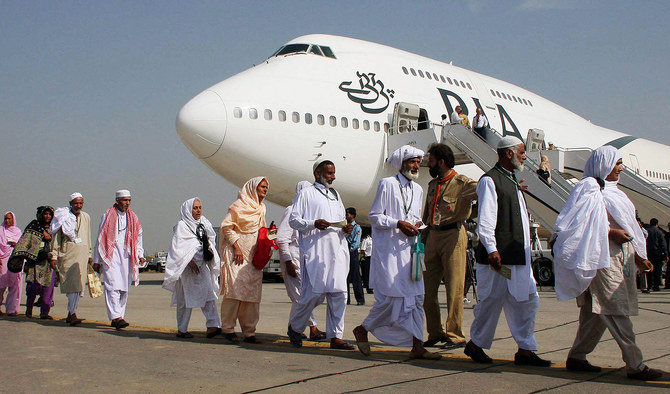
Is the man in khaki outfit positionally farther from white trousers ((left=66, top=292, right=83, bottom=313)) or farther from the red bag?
white trousers ((left=66, top=292, right=83, bottom=313))

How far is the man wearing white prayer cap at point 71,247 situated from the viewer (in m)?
9.48

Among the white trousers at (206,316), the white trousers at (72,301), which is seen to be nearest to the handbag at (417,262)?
the white trousers at (206,316)

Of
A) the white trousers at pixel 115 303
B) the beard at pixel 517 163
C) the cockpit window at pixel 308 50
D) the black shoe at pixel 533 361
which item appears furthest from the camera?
the cockpit window at pixel 308 50

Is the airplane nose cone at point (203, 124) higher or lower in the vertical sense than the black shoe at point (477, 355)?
higher

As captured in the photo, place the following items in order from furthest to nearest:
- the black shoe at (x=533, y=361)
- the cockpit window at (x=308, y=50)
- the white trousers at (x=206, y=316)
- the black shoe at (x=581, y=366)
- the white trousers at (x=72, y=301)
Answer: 1. the cockpit window at (x=308, y=50)
2. the white trousers at (x=72, y=301)
3. the white trousers at (x=206, y=316)
4. the black shoe at (x=533, y=361)
5. the black shoe at (x=581, y=366)

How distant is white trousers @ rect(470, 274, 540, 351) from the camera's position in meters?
5.62

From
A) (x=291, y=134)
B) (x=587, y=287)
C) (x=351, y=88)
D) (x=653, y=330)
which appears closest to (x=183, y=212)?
(x=587, y=287)

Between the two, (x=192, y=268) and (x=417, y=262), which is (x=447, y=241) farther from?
(x=192, y=268)

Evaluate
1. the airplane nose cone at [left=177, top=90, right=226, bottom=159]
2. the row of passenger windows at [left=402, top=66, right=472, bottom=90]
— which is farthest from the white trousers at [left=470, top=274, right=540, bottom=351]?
the row of passenger windows at [left=402, top=66, right=472, bottom=90]

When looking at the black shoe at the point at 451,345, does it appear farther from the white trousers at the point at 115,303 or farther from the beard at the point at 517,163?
the white trousers at the point at 115,303

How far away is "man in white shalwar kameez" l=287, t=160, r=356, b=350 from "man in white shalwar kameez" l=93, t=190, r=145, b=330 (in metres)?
2.83

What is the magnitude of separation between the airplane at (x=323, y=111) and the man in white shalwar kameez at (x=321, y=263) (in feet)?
27.7

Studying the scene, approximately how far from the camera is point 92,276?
9.66 meters

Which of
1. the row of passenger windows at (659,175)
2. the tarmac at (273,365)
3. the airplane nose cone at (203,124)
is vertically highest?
the row of passenger windows at (659,175)
